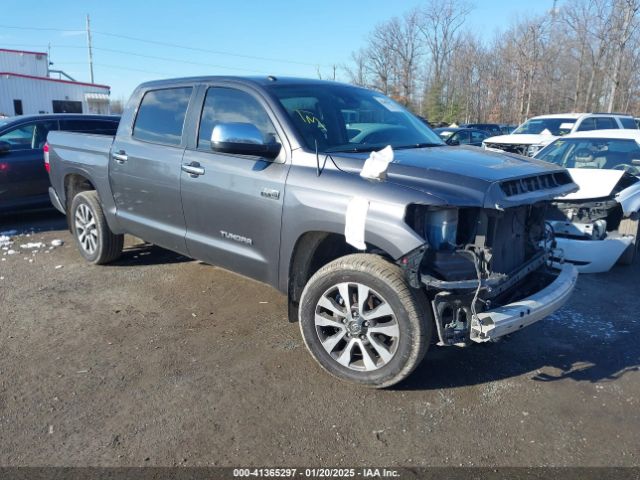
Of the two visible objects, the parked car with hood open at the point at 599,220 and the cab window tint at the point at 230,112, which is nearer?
the cab window tint at the point at 230,112

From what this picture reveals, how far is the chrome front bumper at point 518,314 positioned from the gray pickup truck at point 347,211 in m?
0.01

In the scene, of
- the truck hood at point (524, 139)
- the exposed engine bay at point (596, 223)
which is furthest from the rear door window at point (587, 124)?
the exposed engine bay at point (596, 223)

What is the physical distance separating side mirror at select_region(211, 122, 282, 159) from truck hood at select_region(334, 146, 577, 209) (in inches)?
22.7

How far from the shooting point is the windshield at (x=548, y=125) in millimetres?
14031

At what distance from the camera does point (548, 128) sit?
14477 mm

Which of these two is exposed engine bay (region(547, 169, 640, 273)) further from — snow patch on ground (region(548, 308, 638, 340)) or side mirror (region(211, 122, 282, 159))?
side mirror (region(211, 122, 282, 159))

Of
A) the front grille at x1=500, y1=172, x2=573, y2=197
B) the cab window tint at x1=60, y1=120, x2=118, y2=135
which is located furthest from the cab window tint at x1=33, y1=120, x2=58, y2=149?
the front grille at x1=500, y1=172, x2=573, y2=197

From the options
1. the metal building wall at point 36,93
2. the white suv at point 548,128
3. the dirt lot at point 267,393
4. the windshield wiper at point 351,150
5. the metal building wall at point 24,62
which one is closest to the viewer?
the dirt lot at point 267,393

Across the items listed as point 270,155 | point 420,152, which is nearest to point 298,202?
point 270,155

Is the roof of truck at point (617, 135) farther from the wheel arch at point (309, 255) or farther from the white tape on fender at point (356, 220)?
the white tape on fender at point (356, 220)

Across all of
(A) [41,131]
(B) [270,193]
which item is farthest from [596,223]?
(A) [41,131]

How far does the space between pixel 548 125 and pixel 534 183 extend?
41.8 feet

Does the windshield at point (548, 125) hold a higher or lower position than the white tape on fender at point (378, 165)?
higher

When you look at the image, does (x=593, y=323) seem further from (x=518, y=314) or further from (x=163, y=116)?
(x=163, y=116)
